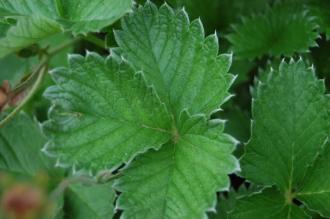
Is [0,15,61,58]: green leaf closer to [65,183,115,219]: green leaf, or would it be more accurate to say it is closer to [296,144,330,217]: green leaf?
[65,183,115,219]: green leaf

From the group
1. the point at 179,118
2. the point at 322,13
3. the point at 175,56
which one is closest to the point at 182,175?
the point at 179,118

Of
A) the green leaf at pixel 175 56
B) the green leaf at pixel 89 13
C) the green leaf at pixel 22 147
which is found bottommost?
the green leaf at pixel 22 147

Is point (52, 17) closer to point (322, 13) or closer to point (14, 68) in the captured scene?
point (14, 68)

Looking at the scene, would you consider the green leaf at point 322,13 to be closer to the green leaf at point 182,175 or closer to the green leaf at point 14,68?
the green leaf at point 182,175

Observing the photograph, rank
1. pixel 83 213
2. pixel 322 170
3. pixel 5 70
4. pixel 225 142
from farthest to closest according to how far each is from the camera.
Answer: pixel 5 70 → pixel 83 213 → pixel 322 170 → pixel 225 142

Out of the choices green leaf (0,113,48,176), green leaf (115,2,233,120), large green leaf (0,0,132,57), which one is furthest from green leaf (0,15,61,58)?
green leaf (0,113,48,176)

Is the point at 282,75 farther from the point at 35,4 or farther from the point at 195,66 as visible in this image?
the point at 35,4

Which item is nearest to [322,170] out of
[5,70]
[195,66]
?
[195,66]

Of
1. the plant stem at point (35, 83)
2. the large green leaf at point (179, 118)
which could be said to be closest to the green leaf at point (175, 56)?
the large green leaf at point (179, 118)
